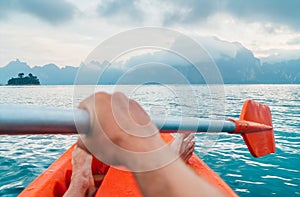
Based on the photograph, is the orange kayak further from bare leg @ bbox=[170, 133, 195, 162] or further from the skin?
the skin

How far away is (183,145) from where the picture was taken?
10.7 ft

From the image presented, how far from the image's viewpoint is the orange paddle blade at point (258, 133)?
4688mm

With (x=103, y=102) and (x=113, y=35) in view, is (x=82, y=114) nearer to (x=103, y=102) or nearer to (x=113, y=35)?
(x=103, y=102)

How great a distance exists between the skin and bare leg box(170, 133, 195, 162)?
2129mm

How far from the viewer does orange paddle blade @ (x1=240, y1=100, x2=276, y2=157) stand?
4.69 metres

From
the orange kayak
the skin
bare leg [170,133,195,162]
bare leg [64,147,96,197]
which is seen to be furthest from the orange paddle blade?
the skin

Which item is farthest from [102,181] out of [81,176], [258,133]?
[258,133]

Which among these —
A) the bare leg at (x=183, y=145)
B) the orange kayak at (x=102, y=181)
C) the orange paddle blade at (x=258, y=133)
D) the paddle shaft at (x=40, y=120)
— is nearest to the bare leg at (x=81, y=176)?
the orange kayak at (x=102, y=181)

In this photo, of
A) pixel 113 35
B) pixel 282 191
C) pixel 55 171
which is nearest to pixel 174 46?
pixel 113 35

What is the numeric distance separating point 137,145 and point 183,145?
91.9 inches

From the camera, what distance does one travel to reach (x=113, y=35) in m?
1.18

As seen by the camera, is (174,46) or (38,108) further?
(174,46)

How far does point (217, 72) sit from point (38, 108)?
2.83 ft

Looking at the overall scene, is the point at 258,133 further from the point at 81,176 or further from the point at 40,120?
the point at 40,120
